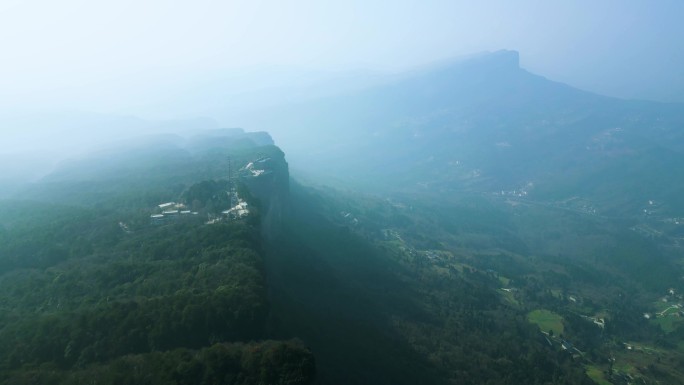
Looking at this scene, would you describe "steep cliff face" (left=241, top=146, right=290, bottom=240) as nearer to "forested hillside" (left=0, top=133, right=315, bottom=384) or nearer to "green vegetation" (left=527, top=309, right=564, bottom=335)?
"forested hillside" (left=0, top=133, right=315, bottom=384)

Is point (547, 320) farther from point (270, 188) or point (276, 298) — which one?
point (276, 298)

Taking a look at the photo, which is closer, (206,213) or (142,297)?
(142,297)

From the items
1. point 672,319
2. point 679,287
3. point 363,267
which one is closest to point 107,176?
point 363,267

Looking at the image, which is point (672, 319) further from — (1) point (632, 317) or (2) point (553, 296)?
(2) point (553, 296)

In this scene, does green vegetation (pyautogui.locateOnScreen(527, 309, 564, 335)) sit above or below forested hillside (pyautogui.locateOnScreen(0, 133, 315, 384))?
below

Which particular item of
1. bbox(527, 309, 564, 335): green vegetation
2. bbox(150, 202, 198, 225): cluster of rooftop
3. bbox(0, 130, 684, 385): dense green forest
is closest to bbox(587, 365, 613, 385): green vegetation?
bbox(0, 130, 684, 385): dense green forest

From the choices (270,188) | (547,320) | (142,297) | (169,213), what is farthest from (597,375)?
(169,213)

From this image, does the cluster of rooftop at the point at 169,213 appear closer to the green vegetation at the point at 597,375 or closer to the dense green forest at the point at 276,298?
the dense green forest at the point at 276,298

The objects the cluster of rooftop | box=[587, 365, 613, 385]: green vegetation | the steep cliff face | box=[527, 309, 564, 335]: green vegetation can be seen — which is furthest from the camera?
box=[527, 309, 564, 335]: green vegetation
